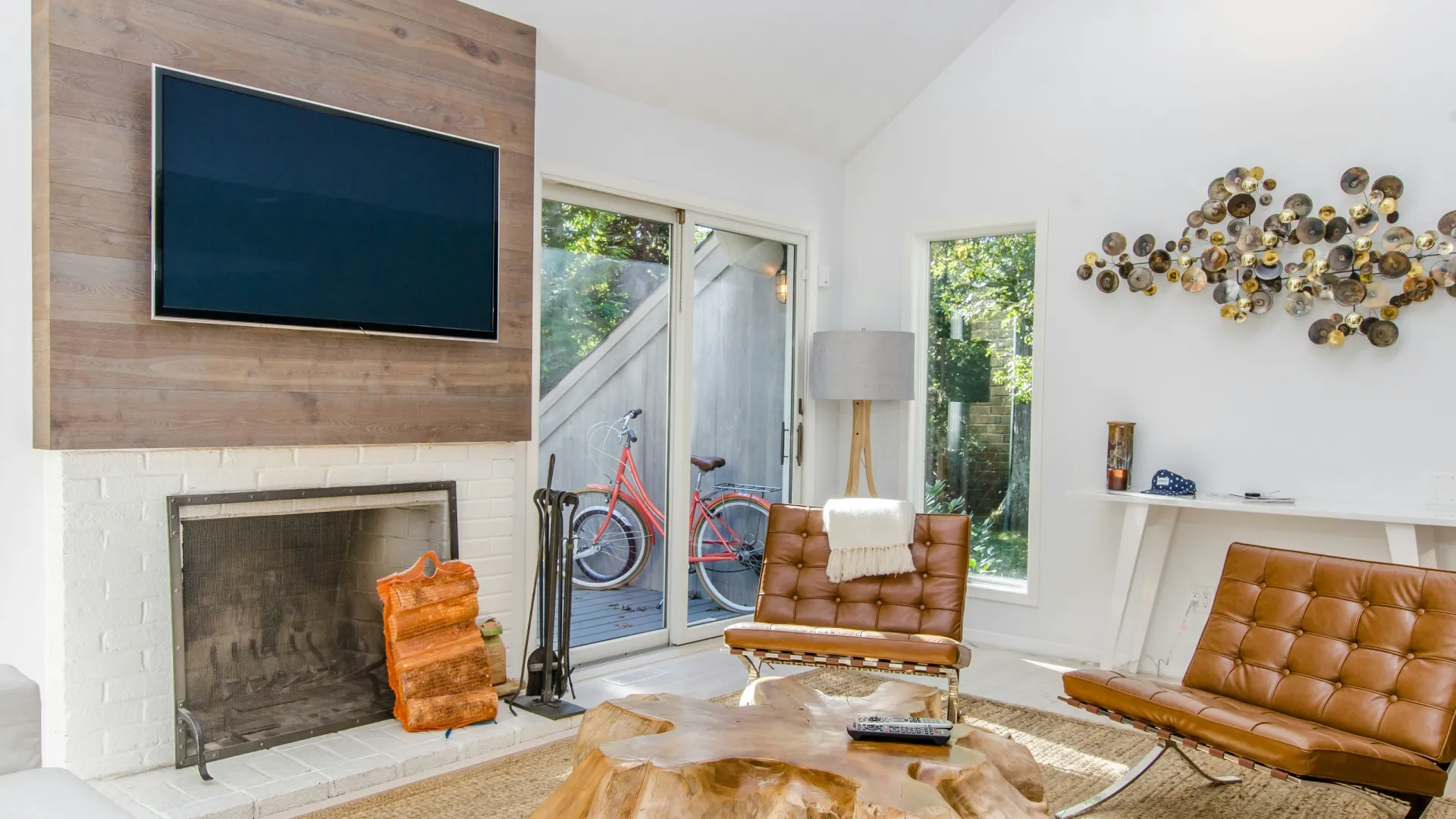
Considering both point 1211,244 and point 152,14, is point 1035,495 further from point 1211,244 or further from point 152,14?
point 152,14

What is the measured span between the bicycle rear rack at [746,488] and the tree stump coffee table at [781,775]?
256 cm

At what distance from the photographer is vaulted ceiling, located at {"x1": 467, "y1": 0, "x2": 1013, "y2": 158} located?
4.00 meters

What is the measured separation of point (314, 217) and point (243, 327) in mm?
399

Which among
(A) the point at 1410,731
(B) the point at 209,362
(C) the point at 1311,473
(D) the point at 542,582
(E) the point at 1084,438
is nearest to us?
(A) the point at 1410,731

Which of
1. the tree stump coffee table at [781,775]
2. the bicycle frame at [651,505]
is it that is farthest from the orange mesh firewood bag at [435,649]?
the tree stump coffee table at [781,775]

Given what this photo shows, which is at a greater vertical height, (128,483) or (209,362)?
(209,362)

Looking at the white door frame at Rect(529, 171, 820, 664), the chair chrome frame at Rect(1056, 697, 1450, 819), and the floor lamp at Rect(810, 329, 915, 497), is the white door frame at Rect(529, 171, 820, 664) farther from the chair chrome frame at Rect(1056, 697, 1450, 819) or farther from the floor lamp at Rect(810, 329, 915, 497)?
the chair chrome frame at Rect(1056, 697, 1450, 819)

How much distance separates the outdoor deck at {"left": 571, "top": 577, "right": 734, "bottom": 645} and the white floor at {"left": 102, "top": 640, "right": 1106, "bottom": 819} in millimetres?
170

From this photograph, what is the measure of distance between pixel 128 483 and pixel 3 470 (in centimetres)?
29

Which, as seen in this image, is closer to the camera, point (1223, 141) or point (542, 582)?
point (542, 582)

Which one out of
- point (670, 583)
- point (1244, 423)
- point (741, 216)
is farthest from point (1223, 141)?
point (670, 583)

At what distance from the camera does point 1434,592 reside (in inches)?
110

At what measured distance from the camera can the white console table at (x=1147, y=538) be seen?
12.4 ft

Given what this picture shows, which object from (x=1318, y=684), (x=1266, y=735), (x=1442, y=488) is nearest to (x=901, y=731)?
(x=1266, y=735)
